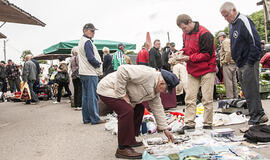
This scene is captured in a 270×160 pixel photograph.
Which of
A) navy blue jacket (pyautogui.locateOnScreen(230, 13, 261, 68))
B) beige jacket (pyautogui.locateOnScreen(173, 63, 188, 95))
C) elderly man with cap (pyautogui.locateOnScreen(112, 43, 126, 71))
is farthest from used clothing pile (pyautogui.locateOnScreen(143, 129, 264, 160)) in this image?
elderly man with cap (pyautogui.locateOnScreen(112, 43, 126, 71))

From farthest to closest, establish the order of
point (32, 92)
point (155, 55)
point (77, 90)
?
point (32, 92) → point (77, 90) → point (155, 55)

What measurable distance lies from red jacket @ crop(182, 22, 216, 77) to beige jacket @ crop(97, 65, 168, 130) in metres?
1.28

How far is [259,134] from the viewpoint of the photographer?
3451mm

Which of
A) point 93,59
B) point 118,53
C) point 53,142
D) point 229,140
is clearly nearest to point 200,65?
point 229,140

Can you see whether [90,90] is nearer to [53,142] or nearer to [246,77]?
[53,142]

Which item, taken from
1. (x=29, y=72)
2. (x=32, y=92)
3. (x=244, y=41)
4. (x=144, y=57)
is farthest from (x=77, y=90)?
(x=244, y=41)

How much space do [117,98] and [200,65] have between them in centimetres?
175

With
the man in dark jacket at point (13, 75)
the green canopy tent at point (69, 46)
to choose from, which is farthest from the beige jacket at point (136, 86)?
the man in dark jacket at point (13, 75)

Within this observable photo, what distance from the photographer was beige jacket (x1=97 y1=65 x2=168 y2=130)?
3229mm

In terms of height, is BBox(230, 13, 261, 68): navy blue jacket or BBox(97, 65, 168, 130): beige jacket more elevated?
BBox(230, 13, 261, 68): navy blue jacket

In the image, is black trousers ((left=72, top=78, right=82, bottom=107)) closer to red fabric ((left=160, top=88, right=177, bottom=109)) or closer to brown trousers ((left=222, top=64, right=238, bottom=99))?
red fabric ((left=160, top=88, right=177, bottom=109))

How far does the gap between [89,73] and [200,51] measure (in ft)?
8.60

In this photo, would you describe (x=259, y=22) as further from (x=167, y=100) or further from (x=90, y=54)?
(x=90, y=54)

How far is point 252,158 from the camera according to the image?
2.80 meters
